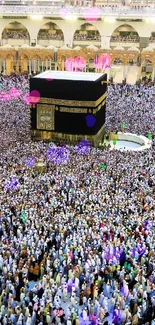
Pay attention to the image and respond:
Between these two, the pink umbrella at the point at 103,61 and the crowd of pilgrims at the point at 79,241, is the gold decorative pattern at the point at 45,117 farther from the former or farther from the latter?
the pink umbrella at the point at 103,61

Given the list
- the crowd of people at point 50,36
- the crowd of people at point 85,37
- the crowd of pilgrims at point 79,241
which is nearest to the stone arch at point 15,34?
the crowd of people at point 50,36

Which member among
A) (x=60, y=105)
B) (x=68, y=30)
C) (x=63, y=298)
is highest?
(x=68, y=30)

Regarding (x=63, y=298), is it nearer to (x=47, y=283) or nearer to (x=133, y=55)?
(x=47, y=283)

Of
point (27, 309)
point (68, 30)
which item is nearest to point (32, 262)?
point (27, 309)

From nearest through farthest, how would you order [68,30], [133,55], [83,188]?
[83,188], [133,55], [68,30]

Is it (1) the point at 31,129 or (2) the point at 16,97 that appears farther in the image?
(2) the point at 16,97

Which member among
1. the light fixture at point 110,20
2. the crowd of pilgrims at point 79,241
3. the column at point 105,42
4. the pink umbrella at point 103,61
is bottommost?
the crowd of pilgrims at point 79,241

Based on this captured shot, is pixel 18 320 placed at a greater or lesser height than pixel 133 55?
lesser
